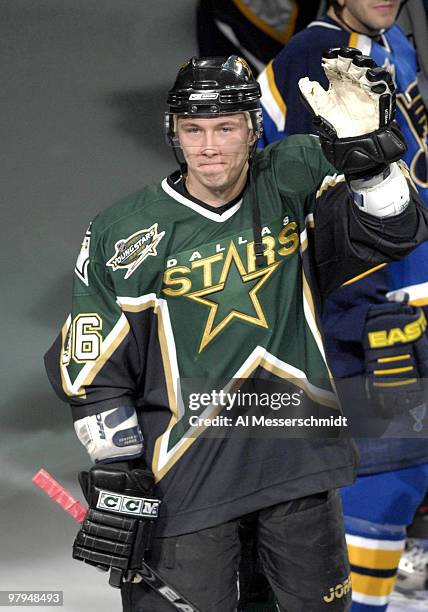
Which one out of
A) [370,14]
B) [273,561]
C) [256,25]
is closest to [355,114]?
[273,561]

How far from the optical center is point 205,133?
2.46 metres

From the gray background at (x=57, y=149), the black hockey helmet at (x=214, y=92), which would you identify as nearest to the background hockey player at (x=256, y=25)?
the gray background at (x=57, y=149)

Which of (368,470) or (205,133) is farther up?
(205,133)

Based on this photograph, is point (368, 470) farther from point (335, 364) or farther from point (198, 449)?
point (198, 449)

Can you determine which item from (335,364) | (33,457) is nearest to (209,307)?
(335,364)

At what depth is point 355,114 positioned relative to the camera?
2279 mm

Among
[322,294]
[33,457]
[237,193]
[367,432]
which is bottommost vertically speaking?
[33,457]

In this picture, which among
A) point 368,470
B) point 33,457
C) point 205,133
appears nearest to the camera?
point 205,133

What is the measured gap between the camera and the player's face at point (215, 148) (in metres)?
2.45

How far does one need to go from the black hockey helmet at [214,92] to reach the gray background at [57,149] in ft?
4.71

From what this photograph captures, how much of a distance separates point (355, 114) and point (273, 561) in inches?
30.9

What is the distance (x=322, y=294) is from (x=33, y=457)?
1.48 m

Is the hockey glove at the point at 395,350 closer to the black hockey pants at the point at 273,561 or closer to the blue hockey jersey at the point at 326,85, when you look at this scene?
→ the blue hockey jersey at the point at 326,85

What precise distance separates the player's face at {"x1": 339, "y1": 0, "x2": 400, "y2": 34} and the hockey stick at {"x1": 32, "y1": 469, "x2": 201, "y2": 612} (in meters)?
1.40
